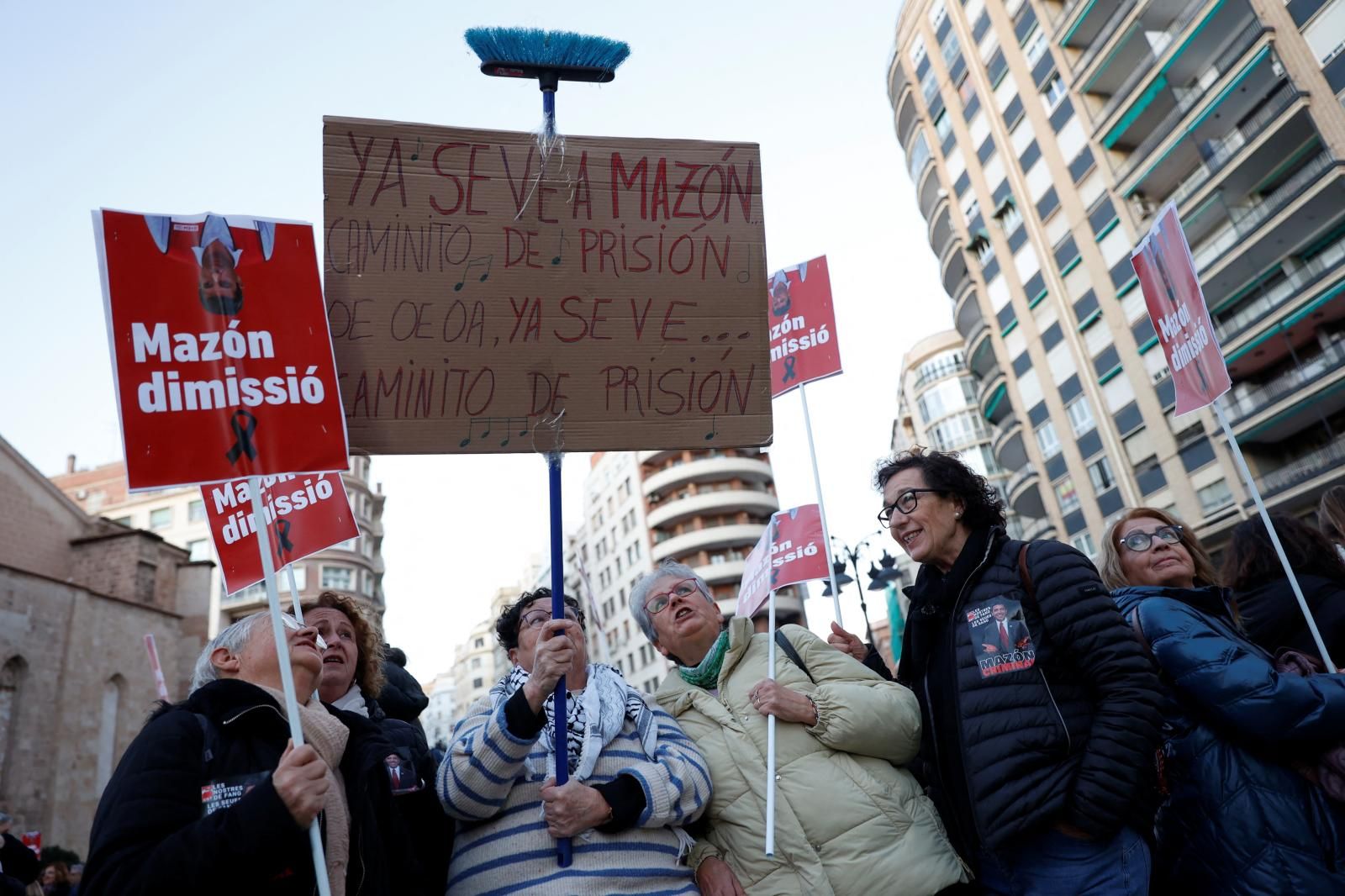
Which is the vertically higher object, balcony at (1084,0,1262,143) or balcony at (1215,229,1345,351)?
balcony at (1084,0,1262,143)

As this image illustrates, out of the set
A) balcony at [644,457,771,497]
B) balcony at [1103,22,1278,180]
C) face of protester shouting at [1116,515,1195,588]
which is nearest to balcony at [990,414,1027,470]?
balcony at [1103,22,1278,180]

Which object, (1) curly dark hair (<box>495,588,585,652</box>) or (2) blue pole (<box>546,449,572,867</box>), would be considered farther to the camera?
(1) curly dark hair (<box>495,588,585,652</box>)

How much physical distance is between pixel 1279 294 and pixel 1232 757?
2913 cm

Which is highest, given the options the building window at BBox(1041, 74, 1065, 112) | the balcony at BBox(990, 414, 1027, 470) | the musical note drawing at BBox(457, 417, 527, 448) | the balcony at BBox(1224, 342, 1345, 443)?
the building window at BBox(1041, 74, 1065, 112)

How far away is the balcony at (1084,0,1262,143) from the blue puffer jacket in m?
29.4

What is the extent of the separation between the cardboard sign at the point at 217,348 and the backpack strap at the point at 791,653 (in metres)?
1.84

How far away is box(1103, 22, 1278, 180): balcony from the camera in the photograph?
25906 mm

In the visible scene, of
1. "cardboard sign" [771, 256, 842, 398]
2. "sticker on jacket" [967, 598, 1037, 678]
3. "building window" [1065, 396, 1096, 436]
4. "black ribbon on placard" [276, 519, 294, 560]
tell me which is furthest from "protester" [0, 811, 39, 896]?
"building window" [1065, 396, 1096, 436]

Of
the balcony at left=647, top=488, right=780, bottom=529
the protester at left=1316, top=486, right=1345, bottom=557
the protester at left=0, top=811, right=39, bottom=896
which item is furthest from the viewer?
the balcony at left=647, top=488, right=780, bottom=529

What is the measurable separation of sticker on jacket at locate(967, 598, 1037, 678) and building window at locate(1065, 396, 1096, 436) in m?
33.4

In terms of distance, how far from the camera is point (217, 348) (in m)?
2.72

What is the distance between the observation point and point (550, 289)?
327 cm

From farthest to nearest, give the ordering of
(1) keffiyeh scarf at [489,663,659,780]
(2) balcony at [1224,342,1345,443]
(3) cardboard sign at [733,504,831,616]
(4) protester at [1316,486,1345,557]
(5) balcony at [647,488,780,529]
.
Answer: (5) balcony at [647,488,780,529], (2) balcony at [1224,342,1345,443], (3) cardboard sign at [733,504,831,616], (4) protester at [1316,486,1345,557], (1) keffiyeh scarf at [489,663,659,780]

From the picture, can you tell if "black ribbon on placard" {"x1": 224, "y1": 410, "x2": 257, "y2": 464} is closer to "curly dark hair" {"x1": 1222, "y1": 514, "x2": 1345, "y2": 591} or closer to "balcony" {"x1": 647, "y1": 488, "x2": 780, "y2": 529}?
"curly dark hair" {"x1": 1222, "y1": 514, "x2": 1345, "y2": 591}
